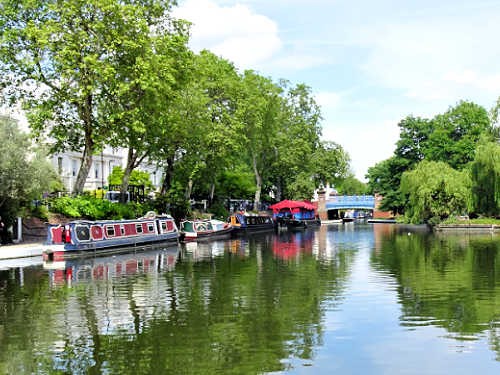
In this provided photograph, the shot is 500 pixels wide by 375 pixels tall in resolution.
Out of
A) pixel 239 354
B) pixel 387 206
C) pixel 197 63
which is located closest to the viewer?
pixel 239 354

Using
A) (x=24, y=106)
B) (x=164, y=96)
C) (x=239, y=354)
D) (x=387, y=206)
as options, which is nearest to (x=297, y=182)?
(x=387, y=206)

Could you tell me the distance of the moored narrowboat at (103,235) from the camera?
35.1 meters

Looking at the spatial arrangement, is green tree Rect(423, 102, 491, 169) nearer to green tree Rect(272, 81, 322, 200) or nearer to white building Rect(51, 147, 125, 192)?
green tree Rect(272, 81, 322, 200)

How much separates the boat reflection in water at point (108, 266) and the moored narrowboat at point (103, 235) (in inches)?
23.9

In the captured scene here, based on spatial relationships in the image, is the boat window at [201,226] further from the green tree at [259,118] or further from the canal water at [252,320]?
the canal water at [252,320]

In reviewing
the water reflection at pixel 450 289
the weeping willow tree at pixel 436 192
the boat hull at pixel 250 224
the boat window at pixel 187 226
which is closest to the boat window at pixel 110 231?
the boat window at pixel 187 226

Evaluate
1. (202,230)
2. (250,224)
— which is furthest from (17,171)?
(250,224)

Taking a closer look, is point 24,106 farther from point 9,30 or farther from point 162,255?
point 162,255

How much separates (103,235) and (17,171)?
6.29m

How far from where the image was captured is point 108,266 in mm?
31172

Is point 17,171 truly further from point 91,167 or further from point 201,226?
point 91,167

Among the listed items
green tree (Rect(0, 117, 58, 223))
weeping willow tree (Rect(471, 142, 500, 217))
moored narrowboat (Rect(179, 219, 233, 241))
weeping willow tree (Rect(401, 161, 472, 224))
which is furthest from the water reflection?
weeping willow tree (Rect(401, 161, 472, 224))

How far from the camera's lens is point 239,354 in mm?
12211

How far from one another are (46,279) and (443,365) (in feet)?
59.0
